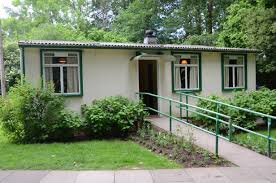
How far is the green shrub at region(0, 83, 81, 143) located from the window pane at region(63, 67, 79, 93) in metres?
1.81

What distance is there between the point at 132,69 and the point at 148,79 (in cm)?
145

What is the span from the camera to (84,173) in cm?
735

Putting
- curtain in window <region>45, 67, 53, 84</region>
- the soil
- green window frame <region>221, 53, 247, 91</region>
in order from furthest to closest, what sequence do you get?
green window frame <region>221, 53, 247, 91</region>
curtain in window <region>45, 67, 53, 84</region>
the soil

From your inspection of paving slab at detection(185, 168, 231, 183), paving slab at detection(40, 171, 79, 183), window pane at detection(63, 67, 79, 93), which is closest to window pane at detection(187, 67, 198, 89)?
window pane at detection(63, 67, 79, 93)

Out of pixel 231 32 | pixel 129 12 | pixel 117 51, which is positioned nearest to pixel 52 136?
pixel 117 51

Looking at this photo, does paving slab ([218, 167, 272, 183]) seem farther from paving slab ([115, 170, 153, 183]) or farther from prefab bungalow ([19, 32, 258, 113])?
prefab bungalow ([19, 32, 258, 113])

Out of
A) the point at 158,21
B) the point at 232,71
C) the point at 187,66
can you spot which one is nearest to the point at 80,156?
the point at 187,66

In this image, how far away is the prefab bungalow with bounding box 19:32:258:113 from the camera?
42.1 feet

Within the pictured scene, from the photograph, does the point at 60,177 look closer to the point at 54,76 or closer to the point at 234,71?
the point at 54,76

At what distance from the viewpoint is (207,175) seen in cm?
728

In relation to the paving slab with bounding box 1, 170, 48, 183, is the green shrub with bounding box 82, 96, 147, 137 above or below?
above

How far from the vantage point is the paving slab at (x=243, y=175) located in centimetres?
691

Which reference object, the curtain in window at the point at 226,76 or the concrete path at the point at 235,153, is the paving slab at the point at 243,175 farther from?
the curtain in window at the point at 226,76

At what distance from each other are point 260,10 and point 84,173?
14.5 meters
